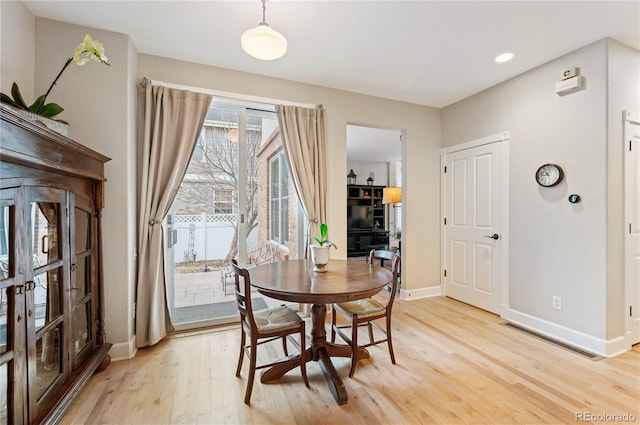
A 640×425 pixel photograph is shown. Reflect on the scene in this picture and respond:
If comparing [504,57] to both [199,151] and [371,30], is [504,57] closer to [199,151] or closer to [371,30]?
[371,30]

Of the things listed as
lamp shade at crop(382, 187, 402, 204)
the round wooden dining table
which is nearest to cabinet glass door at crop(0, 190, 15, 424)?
the round wooden dining table

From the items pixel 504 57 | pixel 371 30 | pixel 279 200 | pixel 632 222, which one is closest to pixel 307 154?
pixel 279 200

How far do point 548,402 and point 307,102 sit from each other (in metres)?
3.35

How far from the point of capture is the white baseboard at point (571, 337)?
7.82ft

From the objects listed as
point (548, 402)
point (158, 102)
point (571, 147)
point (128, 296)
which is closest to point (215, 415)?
point (128, 296)

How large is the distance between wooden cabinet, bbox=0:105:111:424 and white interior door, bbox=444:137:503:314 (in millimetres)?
3911

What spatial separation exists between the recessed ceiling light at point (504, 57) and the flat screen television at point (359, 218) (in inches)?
192

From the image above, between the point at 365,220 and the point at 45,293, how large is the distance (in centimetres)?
650

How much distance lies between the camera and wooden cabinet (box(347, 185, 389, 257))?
7.14 meters

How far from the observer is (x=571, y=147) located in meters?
2.61

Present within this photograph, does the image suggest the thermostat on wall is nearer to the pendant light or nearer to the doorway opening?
the pendant light

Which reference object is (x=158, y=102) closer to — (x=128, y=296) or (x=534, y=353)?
(x=128, y=296)

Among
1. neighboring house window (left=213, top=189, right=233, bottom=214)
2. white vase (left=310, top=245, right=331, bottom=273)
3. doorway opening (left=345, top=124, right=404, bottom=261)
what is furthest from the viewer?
doorway opening (left=345, top=124, right=404, bottom=261)

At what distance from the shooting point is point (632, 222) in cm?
250
